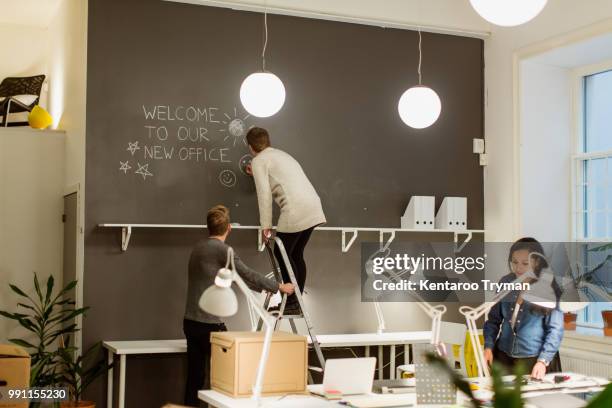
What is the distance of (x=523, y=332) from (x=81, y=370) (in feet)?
9.27

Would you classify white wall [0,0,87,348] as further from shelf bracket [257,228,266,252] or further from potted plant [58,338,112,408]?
shelf bracket [257,228,266,252]

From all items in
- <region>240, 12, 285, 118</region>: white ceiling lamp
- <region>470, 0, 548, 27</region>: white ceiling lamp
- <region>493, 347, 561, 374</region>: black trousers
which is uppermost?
<region>240, 12, 285, 118</region>: white ceiling lamp

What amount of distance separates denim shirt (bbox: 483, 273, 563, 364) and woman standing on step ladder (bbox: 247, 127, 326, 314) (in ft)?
4.44

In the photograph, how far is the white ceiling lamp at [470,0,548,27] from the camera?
9.86 feet

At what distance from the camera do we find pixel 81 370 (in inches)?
205

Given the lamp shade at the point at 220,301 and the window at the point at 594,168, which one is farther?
the window at the point at 594,168

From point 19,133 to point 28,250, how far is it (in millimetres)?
925

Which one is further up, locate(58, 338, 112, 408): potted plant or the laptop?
the laptop

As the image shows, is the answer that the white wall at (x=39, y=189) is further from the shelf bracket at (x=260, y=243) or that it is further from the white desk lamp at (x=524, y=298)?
the white desk lamp at (x=524, y=298)

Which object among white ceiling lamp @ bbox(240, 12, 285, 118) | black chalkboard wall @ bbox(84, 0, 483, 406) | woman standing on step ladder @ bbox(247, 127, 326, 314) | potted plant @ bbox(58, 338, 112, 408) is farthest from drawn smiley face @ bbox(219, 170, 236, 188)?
potted plant @ bbox(58, 338, 112, 408)

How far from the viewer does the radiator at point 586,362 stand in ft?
17.6

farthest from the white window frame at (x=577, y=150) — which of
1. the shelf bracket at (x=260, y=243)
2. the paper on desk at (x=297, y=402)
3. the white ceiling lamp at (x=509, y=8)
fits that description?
the white ceiling lamp at (x=509, y=8)

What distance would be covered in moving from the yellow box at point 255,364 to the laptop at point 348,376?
168 mm

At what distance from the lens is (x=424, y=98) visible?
5.67 meters
